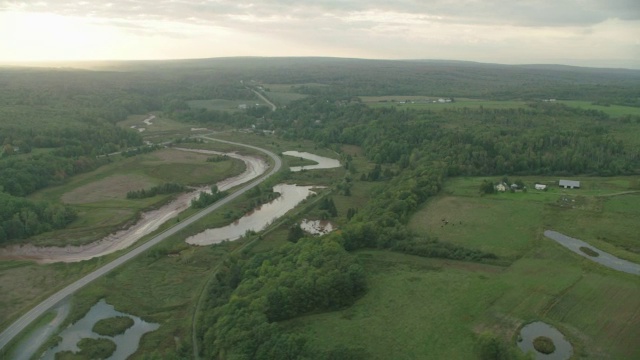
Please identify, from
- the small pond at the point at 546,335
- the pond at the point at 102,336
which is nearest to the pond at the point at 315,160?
the pond at the point at 102,336

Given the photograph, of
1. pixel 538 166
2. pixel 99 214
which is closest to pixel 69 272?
pixel 99 214

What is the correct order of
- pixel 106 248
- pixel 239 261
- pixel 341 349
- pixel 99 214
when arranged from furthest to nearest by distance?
pixel 99 214 → pixel 106 248 → pixel 239 261 → pixel 341 349

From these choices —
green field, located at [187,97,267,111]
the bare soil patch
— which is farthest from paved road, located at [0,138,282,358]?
green field, located at [187,97,267,111]

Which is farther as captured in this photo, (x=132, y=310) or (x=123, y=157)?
(x=123, y=157)

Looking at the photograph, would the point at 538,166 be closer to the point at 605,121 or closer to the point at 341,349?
the point at 605,121

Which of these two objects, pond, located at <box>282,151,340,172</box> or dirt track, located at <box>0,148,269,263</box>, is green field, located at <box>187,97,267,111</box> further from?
dirt track, located at <box>0,148,269,263</box>

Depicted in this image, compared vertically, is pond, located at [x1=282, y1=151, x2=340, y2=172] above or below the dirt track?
above
